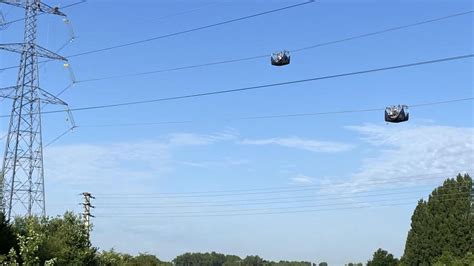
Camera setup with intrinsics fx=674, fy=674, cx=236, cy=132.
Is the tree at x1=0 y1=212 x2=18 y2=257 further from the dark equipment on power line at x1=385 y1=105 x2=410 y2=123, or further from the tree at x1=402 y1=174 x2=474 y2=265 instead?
the tree at x1=402 y1=174 x2=474 y2=265

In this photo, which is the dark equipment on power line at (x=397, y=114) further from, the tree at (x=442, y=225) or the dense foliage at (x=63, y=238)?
the tree at (x=442, y=225)

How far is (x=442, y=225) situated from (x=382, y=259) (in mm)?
55334

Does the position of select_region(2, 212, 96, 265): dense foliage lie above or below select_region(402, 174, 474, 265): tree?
below

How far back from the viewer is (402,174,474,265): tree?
105000mm

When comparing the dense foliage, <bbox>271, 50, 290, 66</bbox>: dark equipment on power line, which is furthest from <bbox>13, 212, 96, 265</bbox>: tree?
<bbox>271, 50, 290, 66</bbox>: dark equipment on power line

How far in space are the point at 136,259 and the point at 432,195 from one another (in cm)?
5148

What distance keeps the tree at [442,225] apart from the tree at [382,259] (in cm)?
4351

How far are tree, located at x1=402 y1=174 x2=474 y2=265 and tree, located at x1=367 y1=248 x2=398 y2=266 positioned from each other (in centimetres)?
4351

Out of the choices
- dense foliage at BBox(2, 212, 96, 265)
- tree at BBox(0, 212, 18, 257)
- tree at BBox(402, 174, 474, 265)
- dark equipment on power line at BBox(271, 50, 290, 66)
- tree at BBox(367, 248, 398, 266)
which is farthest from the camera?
tree at BBox(367, 248, 398, 266)

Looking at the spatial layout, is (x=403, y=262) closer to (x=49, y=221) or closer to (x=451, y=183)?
(x=451, y=183)

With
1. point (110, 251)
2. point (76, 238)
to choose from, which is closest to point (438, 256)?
point (110, 251)

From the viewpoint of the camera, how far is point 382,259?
16012cm

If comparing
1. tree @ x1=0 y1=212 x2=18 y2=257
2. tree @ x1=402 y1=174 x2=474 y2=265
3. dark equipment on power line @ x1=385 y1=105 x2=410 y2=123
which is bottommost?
tree @ x1=0 y1=212 x2=18 y2=257

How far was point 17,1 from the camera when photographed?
48.4 meters
